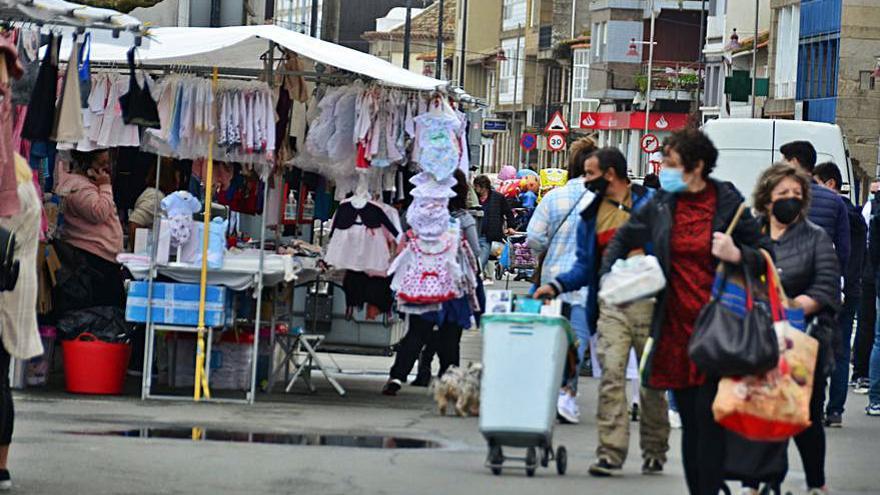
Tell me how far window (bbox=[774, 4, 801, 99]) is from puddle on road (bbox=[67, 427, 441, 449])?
177 ft

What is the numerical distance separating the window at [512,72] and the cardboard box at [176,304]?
103 m

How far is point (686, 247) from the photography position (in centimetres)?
971

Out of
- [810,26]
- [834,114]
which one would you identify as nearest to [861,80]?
[834,114]

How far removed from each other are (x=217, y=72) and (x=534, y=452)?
544 cm

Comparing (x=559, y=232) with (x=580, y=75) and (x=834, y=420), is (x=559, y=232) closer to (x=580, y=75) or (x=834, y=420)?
(x=834, y=420)

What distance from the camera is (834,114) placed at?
195 feet

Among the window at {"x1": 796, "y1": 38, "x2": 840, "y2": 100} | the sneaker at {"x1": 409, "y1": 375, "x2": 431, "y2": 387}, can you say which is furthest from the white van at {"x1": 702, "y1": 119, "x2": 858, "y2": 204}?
the window at {"x1": 796, "y1": 38, "x2": 840, "y2": 100}

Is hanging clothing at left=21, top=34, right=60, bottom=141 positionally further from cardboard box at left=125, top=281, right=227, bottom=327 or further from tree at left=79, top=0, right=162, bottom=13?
tree at left=79, top=0, right=162, bottom=13

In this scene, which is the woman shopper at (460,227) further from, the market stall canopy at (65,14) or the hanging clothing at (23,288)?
the hanging clothing at (23,288)

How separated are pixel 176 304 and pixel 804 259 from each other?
6.30 metres

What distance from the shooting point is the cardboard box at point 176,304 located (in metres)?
15.6

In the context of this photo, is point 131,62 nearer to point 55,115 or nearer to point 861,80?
point 55,115

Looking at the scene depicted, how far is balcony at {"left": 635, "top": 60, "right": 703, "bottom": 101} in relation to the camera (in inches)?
3666

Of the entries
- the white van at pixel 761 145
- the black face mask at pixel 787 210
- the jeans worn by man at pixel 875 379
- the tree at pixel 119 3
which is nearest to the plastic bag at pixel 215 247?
the tree at pixel 119 3
